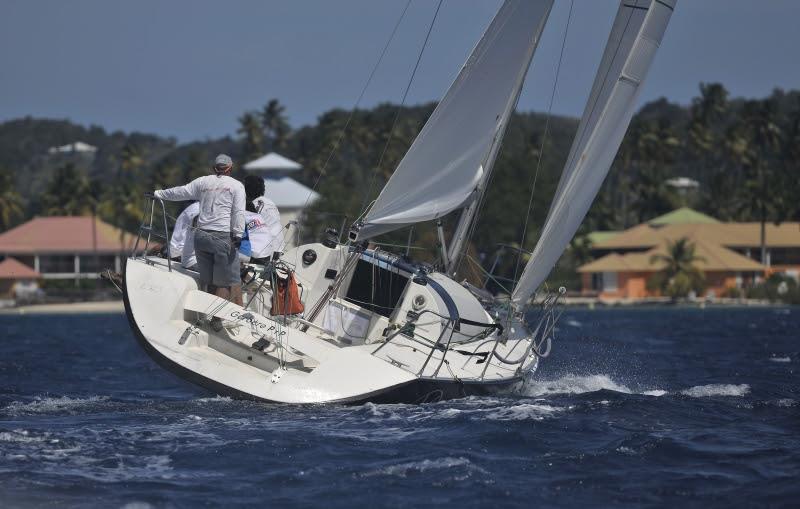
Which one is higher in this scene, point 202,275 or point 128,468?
point 202,275

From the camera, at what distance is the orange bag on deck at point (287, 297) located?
14680mm

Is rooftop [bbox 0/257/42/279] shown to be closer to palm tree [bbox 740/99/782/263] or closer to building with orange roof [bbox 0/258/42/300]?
building with orange roof [bbox 0/258/42/300]

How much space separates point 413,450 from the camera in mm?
11070

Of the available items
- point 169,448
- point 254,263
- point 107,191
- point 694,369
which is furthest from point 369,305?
point 107,191

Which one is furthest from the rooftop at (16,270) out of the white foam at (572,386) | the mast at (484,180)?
the mast at (484,180)

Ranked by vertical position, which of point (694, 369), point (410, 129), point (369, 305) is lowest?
point (694, 369)

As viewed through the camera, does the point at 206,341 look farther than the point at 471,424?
Yes

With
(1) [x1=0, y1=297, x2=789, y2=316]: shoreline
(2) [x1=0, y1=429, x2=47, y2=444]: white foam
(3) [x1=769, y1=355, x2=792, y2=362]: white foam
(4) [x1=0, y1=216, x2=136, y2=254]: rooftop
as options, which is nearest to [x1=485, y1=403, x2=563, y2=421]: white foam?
(2) [x1=0, y1=429, x2=47, y2=444]: white foam

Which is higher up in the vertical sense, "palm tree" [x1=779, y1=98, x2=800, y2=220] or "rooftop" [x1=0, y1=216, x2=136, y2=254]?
"palm tree" [x1=779, y1=98, x2=800, y2=220]

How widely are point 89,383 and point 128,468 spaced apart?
29.1 feet

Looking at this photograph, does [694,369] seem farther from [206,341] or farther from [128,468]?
[128,468]

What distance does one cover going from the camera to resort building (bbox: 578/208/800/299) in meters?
77.2

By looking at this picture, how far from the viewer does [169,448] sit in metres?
11.1

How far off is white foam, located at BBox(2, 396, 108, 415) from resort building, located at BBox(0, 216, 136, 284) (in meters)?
61.6
